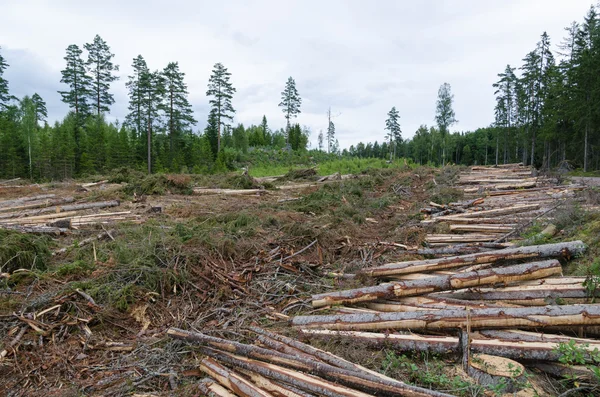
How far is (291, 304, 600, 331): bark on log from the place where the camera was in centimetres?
311

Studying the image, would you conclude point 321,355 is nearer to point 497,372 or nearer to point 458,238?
point 497,372

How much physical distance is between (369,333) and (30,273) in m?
5.21

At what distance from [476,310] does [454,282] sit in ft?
2.43

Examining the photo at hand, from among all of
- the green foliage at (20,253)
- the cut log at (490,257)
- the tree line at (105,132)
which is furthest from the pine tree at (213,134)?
the cut log at (490,257)

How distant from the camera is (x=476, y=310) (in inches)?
135

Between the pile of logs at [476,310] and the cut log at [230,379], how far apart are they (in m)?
1.01

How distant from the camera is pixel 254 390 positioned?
2805mm

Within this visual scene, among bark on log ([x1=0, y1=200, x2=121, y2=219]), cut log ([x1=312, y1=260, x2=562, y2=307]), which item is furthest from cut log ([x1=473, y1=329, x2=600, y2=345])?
bark on log ([x1=0, y1=200, x2=121, y2=219])

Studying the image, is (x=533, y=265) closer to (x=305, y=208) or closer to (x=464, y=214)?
(x=464, y=214)

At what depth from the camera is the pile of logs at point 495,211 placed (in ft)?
22.1

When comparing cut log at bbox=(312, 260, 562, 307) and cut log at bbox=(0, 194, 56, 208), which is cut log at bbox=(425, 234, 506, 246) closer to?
cut log at bbox=(312, 260, 562, 307)

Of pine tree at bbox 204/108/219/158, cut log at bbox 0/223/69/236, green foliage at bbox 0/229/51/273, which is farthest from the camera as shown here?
pine tree at bbox 204/108/219/158

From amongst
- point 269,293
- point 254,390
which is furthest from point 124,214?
point 254,390

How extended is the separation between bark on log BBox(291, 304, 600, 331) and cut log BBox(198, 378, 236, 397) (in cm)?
132
